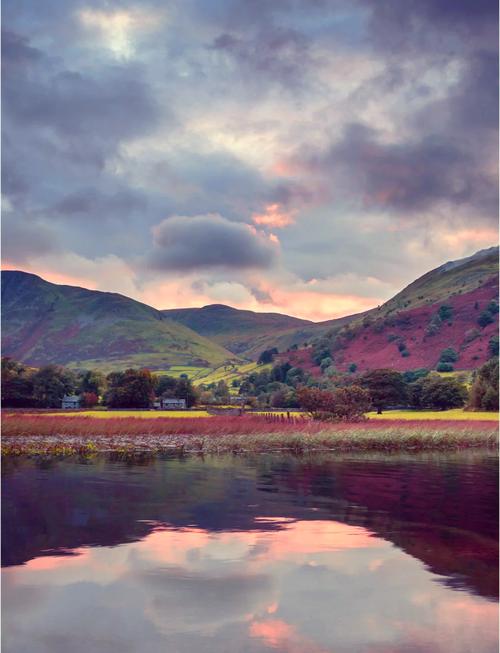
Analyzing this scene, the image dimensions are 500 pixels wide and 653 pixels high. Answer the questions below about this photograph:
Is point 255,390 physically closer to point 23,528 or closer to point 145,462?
point 145,462

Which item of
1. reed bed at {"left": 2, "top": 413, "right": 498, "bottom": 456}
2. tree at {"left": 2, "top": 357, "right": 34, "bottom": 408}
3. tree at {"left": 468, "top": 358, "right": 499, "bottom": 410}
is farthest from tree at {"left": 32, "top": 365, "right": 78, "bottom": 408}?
tree at {"left": 468, "top": 358, "right": 499, "bottom": 410}

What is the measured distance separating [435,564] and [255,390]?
178919 millimetres

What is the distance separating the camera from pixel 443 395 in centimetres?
10588

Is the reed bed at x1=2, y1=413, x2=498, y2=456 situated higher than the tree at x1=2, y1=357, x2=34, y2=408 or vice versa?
the tree at x1=2, y1=357, x2=34, y2=408

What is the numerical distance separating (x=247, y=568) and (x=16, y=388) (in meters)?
104

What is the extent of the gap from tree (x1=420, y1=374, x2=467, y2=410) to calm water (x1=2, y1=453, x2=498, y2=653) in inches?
3137

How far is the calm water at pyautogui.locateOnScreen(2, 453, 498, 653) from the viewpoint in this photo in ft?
36.3

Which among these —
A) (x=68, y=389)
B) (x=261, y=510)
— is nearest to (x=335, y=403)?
(x=261, y=510)

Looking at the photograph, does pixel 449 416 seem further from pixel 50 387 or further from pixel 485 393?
pixel 50 387

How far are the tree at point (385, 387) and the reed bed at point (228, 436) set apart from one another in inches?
1910

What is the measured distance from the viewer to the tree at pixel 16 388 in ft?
349

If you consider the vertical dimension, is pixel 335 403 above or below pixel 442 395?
below

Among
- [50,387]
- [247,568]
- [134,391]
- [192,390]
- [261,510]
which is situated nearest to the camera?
[247,568]

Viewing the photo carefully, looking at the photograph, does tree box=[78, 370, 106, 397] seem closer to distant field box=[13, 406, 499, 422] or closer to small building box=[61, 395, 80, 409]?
small building box=[61, 395, 80, 409]
